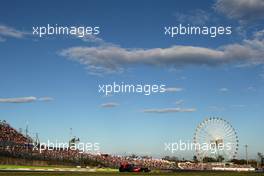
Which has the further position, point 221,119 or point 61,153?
point 221,119

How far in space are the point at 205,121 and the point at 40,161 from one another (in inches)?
1786

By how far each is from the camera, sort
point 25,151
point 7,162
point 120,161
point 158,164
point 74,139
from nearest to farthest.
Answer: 1. point 7,162
2. point 25,151
3. point 120,161
4. point 158,164
5. point 74,139

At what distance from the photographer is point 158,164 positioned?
125m

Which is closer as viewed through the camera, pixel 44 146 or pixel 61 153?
pixel 61 153

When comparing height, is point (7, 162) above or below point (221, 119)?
below

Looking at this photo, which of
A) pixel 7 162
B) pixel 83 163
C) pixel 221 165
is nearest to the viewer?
pixel 7 162

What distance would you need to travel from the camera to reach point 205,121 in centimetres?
11200

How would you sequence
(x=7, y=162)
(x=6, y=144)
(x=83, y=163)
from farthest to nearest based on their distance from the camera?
(x=83, y=163) < (x=6, y=144) < (x=7, y=162)

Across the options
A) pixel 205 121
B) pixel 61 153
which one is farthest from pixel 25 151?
pixel 205 121

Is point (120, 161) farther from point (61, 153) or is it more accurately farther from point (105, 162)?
point (61, 153)

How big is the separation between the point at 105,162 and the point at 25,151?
29.9m

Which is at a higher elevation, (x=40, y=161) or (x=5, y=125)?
(x=5, y=125)

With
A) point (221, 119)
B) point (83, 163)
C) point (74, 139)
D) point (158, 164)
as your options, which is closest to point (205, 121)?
point (221, 119)

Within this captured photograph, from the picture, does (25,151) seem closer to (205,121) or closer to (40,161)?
(40,161)
